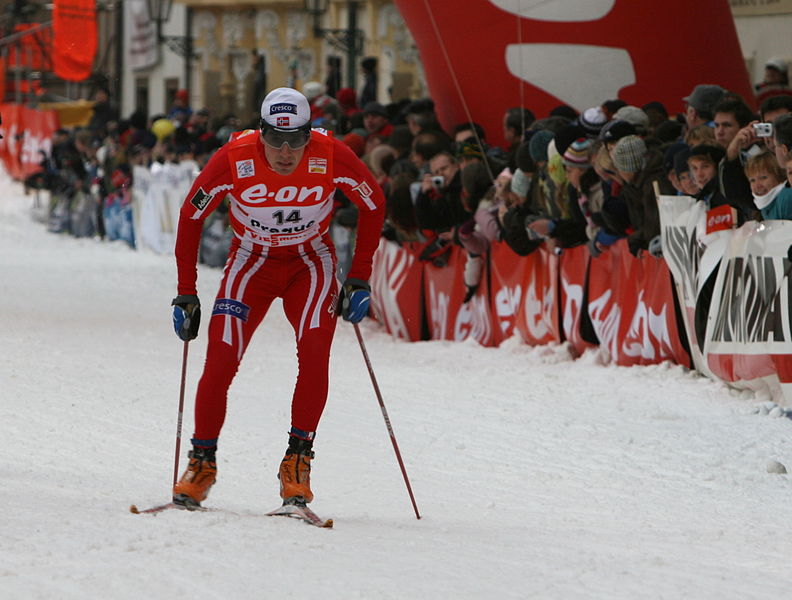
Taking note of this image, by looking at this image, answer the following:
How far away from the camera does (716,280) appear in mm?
8734

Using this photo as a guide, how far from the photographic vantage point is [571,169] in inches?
406

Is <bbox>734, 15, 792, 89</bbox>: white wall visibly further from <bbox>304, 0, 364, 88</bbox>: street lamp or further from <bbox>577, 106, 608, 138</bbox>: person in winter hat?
<bbox>304, 0, 364, 88</bbox>: street lamp

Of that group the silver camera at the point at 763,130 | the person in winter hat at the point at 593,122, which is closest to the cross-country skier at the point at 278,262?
the silver camera at the point at 763,130

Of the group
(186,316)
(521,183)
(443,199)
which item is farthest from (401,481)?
Answer: (443,199)

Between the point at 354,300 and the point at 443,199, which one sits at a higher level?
the point at 443,199

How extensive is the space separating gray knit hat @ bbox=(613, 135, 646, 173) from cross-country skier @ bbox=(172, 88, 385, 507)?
3711 mm

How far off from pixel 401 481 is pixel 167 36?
2941 centimetres

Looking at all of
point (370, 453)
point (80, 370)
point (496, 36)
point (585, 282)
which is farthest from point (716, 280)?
point (496, 36)

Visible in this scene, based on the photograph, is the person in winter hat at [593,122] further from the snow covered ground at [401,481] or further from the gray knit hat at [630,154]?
the snow covered ground at [401,481]

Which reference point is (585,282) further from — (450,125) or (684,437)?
(450,125)

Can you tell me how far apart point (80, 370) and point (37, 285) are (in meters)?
6.60

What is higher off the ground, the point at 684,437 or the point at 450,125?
the point at 450,125

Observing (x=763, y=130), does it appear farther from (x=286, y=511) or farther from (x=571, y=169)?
(x=286, y=511)

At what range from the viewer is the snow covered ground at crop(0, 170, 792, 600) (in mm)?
4695
